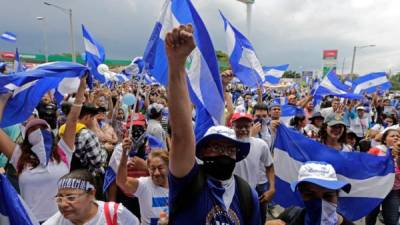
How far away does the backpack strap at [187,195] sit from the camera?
175 centimetres

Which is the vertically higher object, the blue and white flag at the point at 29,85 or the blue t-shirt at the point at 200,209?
the blue and white flag at the point at 29,85

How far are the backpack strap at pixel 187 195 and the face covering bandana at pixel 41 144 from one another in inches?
71.8

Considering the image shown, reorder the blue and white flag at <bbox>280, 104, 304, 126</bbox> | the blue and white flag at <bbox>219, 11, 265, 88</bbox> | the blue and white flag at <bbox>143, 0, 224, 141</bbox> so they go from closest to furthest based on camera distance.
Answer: the blue and white flag at <bbox>143, 0, 224, 141</bbox> < the blue and white flag at <bbox>219, 11, 265, 88</bbox> < the blue and white flag at <bbox>280, 104, 304, 126</bbox>

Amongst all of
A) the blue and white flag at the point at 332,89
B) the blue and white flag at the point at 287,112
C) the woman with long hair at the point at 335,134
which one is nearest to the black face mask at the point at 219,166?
the woman with long hair at the point at 335,134

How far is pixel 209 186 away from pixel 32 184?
1.94 metres

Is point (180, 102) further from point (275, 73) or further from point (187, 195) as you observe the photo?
point (275, 73)

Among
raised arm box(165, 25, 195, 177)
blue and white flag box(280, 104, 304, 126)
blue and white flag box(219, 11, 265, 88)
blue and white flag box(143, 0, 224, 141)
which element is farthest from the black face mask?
blue and white flag box(280, 104, 304, 126)

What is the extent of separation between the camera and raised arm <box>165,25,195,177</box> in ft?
4.57

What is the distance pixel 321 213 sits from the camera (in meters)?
2.39

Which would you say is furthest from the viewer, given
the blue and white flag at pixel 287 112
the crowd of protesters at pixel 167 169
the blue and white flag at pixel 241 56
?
the blue and white flag at pixel 287 112

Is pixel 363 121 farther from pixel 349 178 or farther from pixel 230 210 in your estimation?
pixel 230 210

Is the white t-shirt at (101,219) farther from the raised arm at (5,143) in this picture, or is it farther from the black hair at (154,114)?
A: the black hair at (154,114)

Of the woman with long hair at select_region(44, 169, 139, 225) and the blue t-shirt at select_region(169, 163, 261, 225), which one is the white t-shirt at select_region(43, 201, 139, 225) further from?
the blue t-shirt at select_region(169, 163, 261, 225)

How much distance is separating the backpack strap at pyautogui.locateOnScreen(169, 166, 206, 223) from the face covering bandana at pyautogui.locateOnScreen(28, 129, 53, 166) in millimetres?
1825
